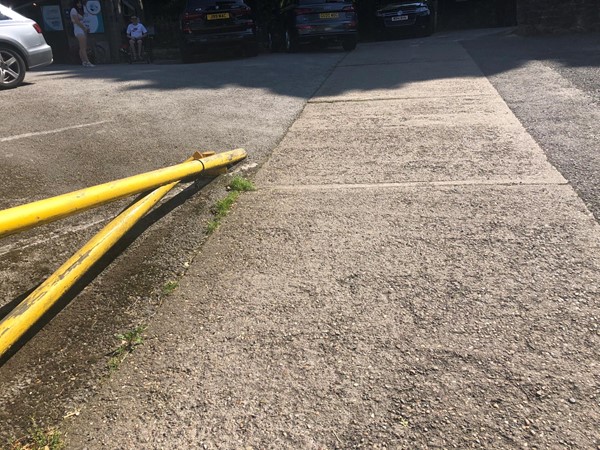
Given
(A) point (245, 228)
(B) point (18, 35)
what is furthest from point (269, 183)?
(B) point (18, 35)

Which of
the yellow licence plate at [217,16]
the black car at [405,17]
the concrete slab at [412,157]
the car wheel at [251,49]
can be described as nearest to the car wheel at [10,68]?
the yellow licence plate at [217,16]

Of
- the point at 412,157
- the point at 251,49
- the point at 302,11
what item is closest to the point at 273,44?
the point at 251,49

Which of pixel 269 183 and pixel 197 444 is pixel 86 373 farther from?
pixel 269 183

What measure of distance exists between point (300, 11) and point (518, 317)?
1428 centimetres

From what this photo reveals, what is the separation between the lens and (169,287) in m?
3.47

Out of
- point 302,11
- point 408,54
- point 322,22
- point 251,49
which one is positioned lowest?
point 408,54

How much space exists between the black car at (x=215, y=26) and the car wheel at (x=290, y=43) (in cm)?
107

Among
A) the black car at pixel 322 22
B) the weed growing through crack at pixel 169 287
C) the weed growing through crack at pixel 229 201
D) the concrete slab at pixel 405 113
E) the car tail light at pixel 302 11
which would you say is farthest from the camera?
the car tail light at pixel 302 11

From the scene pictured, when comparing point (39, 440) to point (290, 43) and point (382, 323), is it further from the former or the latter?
point (290, 43)

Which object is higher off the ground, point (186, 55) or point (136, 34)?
point (136, 34)

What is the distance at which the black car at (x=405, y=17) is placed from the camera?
1969 centimetres

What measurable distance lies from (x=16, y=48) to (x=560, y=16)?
1268 cm

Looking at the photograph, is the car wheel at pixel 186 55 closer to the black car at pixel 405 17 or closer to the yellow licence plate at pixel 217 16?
the yellow licence plate at pixel 217 16

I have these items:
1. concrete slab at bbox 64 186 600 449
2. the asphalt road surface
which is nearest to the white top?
the asphalt road surface
